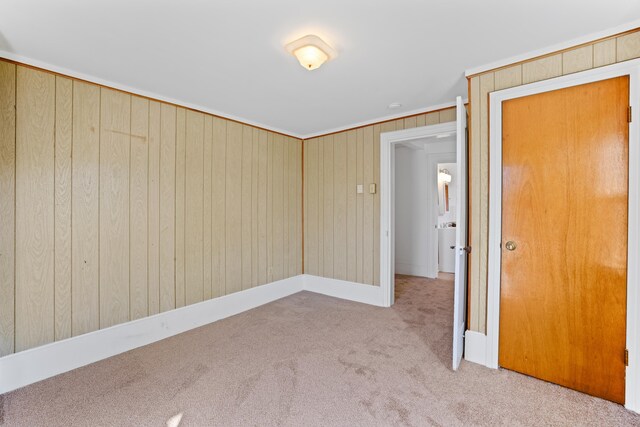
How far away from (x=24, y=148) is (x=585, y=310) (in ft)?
13.4

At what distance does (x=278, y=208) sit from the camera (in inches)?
167

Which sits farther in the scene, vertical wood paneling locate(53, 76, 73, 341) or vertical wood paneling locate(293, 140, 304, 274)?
vertical wood paneling locate(293, 140, 304, 274)

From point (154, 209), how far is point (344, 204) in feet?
7.56

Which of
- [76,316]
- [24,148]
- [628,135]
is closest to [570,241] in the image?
[628,135]

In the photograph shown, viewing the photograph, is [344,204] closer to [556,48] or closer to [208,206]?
[208,206]

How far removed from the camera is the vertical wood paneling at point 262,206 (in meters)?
3.97

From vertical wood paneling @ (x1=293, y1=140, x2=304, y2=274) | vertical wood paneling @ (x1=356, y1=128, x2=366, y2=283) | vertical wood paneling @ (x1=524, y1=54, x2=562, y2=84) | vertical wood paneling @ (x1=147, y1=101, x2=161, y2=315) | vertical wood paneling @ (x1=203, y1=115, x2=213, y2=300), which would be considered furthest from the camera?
vertical wood paneling @ (x1=293, y1=140, x2=304, y2=274)

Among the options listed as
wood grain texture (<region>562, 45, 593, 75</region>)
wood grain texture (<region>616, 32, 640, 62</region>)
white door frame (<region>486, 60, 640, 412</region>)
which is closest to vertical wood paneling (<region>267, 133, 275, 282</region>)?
white door frame (<region>486, 60, 640, 412</region>)

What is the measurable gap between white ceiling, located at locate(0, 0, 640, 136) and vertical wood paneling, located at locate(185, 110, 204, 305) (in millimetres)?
498

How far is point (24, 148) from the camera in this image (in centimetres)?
221

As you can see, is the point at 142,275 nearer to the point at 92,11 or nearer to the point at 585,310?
the point at 92,11

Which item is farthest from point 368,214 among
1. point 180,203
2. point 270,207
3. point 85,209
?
point 85,209

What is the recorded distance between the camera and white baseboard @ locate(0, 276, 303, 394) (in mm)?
2154

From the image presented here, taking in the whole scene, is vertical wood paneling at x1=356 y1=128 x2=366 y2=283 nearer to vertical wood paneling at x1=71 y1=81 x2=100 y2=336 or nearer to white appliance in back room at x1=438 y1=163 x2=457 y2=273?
white appliance in back room at x1=438 y1=163 x2=457 y2=273
